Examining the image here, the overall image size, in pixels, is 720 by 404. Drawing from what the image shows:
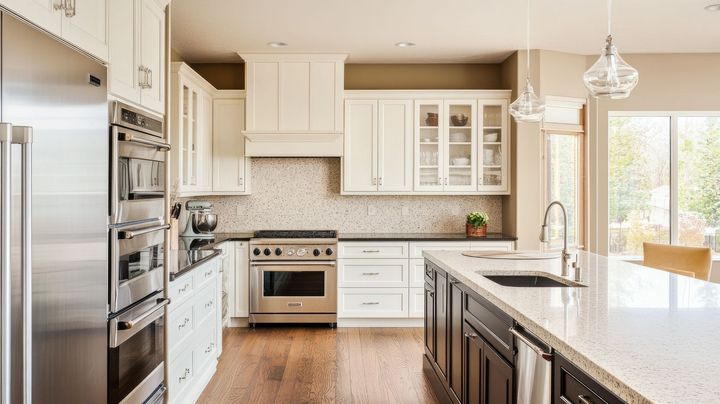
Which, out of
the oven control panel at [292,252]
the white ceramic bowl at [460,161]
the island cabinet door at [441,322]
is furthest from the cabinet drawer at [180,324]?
the white ceramic bowl at [460,161]

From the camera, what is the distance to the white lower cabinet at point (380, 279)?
501cm

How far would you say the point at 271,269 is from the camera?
4.93 m

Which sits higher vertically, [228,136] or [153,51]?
[153,51]

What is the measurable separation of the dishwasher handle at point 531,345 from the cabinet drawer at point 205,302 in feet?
6.87

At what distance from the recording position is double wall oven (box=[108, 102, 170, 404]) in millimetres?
2092

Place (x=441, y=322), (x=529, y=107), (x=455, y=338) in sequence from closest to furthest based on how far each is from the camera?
(x=455, y=338)
(x=529, y=107)
(x=441, y=322)

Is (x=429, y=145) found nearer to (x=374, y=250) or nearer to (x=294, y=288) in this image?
(x=374, y=250)

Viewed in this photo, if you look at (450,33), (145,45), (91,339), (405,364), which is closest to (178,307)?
(91,339)

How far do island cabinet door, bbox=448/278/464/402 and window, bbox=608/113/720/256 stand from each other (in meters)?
3.13

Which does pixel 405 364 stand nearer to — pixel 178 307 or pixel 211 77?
pixel 178 307

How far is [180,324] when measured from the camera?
9.74 ft

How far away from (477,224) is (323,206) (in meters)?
1.60

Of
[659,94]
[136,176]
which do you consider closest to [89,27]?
[136,176]

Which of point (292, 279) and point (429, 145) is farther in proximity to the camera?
point (429, 145)
